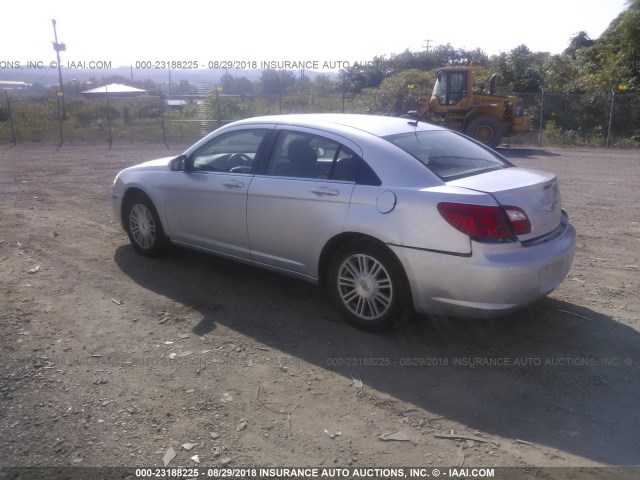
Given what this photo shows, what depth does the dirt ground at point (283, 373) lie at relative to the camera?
343 centimetres

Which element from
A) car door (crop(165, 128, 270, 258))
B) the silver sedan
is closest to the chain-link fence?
car door (crop(165, 128, 270, 258))

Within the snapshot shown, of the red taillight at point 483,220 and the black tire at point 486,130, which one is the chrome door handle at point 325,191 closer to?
the red taillight at point 483,220

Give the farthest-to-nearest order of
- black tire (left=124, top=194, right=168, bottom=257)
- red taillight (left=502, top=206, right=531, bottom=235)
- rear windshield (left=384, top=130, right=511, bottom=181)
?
black tire (left=124, top=194, right=168, bottom=257), rear windshield (left=384, top=130, right=511, bottom=181), red taillight (left=502, top=206, right=531, bottom=235)

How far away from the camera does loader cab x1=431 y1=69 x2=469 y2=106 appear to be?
19.8 metres

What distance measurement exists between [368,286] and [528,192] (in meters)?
1.37

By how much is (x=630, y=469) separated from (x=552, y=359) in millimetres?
1270

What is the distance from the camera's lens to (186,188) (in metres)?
6.15

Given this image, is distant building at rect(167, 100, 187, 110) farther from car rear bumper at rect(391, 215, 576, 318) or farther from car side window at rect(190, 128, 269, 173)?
car rear bumper at rect(391, 215, 576, 318)

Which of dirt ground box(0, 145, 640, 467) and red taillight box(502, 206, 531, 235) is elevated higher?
red taillight box(502, 206, 531, 235)

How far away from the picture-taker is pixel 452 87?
1998cm

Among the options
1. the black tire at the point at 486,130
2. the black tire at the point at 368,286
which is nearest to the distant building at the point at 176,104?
the black tire at the point at 486,130

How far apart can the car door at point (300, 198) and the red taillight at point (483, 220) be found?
0.89 m

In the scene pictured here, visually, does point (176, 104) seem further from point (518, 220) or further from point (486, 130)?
point (518, 220)

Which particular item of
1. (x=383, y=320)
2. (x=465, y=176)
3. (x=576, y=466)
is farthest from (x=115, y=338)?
(x=576, y=466)
